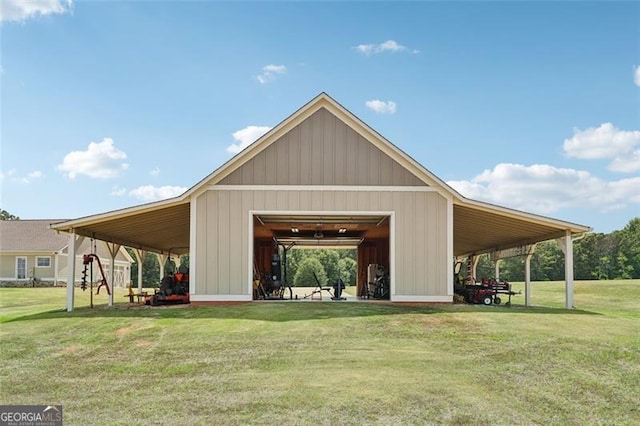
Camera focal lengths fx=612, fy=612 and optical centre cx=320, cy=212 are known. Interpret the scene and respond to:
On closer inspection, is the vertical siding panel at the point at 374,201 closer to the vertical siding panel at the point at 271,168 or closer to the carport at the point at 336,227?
the carport at the point at 336,227

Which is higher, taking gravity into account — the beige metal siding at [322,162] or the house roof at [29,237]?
the beige metal siding at [322,162]

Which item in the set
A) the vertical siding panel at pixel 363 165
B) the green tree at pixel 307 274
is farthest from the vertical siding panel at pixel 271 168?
the green tree at pixel 307 274

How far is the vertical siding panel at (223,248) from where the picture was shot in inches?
636

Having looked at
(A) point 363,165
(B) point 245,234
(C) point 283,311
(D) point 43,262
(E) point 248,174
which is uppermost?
(A) point 363,165

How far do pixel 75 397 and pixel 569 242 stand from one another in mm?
13492

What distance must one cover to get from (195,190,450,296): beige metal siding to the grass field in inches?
49.7

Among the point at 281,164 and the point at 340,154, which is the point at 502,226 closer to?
the point at 340,154

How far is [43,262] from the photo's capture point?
38.5 meters

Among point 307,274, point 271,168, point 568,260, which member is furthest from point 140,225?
point 307,274

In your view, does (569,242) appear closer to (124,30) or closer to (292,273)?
(124,30)

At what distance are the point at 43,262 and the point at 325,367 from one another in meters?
33.7

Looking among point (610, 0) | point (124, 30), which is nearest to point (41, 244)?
point (124, 30)

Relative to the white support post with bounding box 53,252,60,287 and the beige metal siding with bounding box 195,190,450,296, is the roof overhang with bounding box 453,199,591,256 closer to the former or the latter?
the beige metal siding with bounding box 195,190,450,296

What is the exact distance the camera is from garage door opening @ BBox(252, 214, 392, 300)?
18.0 m
